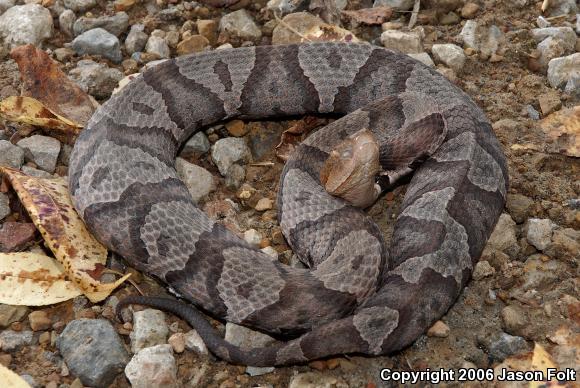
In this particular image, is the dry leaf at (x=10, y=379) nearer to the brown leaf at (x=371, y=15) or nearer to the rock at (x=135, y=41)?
the rock at (x=135, y=41)

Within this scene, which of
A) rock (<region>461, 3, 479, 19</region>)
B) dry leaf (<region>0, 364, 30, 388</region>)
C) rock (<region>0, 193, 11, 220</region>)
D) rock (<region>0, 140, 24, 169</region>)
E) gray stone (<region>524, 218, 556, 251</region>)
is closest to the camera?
dry leaf (<region>0, 364, 30, 388</region>)

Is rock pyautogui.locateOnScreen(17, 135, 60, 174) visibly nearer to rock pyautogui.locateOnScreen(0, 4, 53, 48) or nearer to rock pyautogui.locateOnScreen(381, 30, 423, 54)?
rock pyautogui.locateOnScreen(0, 4, 53, 48)

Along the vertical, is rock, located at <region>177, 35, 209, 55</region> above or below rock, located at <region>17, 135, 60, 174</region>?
above

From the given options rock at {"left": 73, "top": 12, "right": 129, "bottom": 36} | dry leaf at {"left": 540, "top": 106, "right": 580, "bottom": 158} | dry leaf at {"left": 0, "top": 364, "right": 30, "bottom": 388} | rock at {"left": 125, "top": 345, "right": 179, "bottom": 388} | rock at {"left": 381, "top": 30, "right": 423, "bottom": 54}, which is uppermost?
rock at {"left": 73, "top": 12, "right": 129, "bottom": 36}

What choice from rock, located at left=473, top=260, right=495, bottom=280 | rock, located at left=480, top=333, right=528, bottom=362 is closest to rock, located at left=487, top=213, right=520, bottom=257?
rock, located at left=473, top=260, right=495, bottom=280

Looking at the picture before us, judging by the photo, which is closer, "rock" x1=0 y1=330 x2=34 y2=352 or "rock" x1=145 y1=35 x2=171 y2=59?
"rock" x1=0 y1=330 x2=34 y2=352

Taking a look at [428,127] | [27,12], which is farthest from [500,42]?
[27,12]
